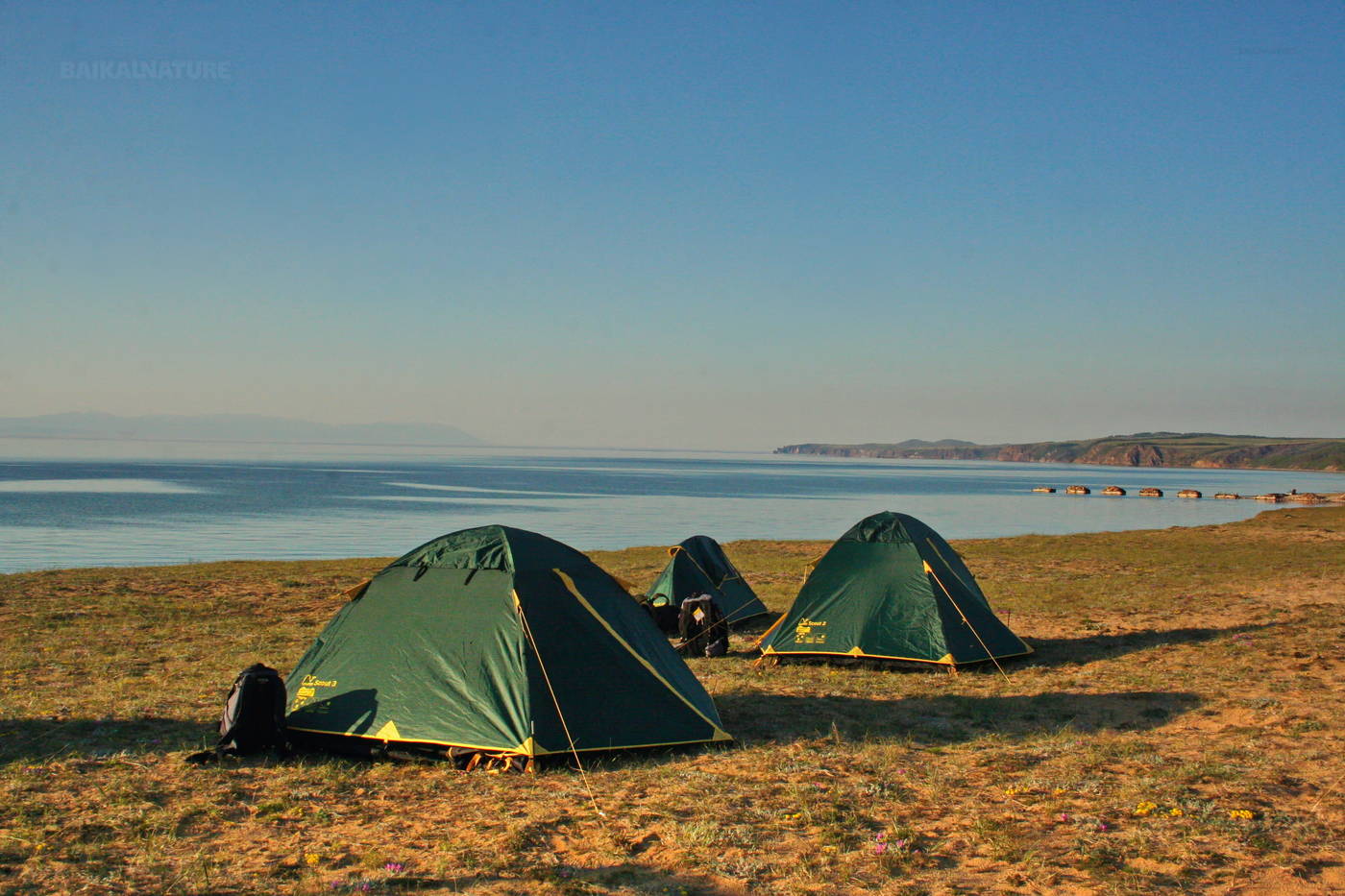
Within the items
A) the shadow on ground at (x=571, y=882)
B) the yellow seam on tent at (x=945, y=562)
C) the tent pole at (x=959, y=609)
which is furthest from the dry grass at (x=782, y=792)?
the yellow seam on tent at (x=945, y=562)

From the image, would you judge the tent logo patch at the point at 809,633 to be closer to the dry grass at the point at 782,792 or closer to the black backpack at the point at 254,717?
the dry grass at the point at 782,792

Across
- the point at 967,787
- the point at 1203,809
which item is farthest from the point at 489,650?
the point at 1203,809

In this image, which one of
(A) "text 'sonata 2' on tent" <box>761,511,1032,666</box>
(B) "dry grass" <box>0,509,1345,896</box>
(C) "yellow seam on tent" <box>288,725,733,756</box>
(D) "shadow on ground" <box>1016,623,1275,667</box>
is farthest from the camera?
(D) "shadow on ground" <box>1016,623,1275,667</box>

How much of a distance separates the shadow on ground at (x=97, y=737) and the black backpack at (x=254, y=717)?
0.50 metres

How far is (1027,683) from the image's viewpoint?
43.2 ft

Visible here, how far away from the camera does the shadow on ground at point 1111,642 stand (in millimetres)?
15107

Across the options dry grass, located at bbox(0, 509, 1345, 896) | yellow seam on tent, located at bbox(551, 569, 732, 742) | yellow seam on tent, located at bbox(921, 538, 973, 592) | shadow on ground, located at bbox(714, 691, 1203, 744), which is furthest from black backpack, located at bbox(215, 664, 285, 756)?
yellow seam on tent, located at bbox(921, 538, 973, 592)

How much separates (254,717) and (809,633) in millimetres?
7830

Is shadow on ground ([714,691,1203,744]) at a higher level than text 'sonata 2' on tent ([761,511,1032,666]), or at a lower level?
lower

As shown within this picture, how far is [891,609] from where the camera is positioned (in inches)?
565

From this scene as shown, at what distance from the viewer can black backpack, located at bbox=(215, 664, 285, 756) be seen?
9125 mm

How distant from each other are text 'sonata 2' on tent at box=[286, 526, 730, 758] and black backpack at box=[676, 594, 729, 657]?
5.07 m

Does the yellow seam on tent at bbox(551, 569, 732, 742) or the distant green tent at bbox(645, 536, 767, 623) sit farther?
the distant green tent at bbox(645, 536, 767, 623)

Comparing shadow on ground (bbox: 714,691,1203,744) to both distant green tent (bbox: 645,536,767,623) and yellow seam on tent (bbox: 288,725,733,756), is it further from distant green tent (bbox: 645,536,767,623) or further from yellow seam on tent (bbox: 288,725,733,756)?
distant green tent (bbox: 645,536,767,623)
